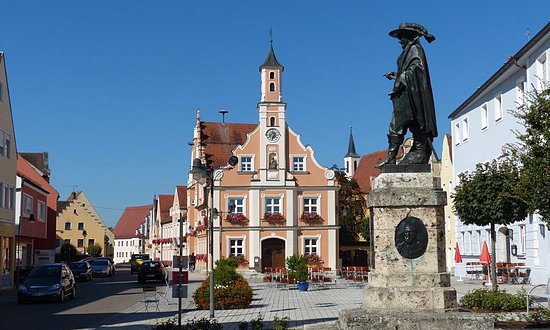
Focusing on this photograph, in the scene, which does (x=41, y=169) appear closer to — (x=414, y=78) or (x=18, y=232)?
(x=18, y=232)

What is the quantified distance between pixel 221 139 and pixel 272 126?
10594 mm

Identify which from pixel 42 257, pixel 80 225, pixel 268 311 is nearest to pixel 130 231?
pixel 80 225

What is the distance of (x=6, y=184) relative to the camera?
38.2m

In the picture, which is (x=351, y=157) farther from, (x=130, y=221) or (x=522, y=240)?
(x=522, y=240)

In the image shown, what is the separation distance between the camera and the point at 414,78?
12625mm

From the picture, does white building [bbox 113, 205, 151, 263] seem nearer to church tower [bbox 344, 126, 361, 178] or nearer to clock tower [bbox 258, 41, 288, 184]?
church tower [bbox 344, 126, 361, 178]

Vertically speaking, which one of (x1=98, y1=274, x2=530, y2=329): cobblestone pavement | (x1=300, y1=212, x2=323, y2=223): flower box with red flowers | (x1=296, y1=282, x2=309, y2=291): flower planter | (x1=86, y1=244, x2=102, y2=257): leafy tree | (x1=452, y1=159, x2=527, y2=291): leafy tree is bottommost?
(x1=98, y1=274, x2=530, y2=329): cobblestone pavement

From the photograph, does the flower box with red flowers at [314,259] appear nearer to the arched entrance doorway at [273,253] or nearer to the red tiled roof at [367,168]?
the arched entrance doorway at [273,253]

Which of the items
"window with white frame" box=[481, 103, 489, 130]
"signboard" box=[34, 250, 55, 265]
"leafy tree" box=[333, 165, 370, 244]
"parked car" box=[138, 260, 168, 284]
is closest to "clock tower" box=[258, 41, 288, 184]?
"leafy tree" box=[333, 165, 370, 244]

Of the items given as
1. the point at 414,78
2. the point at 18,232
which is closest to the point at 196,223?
the point at 18,232

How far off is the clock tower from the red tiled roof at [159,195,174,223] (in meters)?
46.9

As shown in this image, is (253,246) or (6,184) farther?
(253,246)

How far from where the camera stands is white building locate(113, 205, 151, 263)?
421ft

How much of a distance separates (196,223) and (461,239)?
88.9 feet
